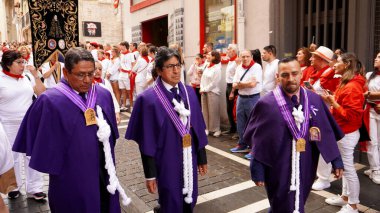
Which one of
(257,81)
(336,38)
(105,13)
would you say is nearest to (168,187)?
(257,81)

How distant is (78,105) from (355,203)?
3.35 m

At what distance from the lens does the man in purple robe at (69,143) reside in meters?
2.78

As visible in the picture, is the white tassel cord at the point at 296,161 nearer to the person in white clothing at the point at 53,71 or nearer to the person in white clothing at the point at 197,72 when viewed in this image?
the person in white clothing at the point at 53,71

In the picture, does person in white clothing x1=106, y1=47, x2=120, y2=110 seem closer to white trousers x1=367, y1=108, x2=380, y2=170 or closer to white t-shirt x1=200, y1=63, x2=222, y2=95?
white t-shirt x1=200, y1=63, x2=222, y2=95

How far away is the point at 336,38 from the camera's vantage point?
7734 mm

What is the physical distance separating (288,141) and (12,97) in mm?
3629

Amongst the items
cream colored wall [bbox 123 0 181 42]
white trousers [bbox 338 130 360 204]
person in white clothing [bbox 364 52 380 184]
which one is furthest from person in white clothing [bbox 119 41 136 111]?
white trousers [bbox 338 130 360 204]

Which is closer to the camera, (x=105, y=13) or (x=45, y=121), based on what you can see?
(x=45, y=121)

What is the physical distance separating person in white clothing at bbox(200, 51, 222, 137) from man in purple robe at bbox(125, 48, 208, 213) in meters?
4.93

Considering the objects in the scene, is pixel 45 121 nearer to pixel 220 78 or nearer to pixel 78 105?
pixel 78 105

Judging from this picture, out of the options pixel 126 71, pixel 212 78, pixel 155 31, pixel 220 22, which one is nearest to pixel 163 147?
pixel 212 78

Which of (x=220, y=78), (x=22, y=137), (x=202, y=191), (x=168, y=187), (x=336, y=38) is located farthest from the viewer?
(x=220, y=78)

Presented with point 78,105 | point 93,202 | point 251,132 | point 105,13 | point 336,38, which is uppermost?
point 105,13

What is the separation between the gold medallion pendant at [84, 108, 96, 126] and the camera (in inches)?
112
